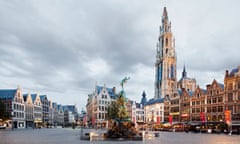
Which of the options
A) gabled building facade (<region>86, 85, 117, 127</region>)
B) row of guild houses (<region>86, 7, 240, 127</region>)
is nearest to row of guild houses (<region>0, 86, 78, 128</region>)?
row of guild houses (<region>86, 7, 240, 127</region>)

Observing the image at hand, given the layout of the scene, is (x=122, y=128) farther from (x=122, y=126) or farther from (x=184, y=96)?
(x=184, y=96)

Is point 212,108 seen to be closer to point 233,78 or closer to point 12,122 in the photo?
point 233,78

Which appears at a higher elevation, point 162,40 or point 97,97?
point 162,40

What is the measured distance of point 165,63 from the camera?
182 m

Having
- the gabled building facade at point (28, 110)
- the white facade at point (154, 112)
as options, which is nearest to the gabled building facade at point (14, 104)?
the gabled building facade at point (28, 110)

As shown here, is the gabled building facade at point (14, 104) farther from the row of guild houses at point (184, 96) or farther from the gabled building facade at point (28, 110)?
the row of guild houses at point (184, 96)

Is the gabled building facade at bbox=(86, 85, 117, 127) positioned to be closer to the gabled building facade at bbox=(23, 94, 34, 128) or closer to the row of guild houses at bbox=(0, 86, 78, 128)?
the row of guild houses at bbox=(0, 86, 78, 128)

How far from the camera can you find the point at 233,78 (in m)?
83.0

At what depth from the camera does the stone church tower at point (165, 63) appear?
6973 inches

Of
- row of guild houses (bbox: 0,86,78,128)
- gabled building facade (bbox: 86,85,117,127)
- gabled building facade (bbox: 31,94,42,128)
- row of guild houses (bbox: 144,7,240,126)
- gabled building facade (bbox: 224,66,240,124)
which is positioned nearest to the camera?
gabled building facade (bbox: 224,66,240,124)

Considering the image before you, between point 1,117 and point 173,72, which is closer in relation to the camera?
point 1,117

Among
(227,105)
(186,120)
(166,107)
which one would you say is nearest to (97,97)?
(166,107)

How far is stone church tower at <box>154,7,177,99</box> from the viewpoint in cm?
17712

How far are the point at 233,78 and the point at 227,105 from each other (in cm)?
798
